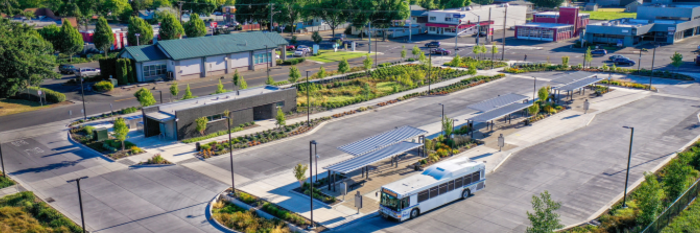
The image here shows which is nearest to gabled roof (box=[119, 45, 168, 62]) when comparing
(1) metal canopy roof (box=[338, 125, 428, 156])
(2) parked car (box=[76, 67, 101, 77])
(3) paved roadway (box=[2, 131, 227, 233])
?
(2) parked car (box=[76, 67, 101, 77])

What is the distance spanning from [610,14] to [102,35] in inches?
5306

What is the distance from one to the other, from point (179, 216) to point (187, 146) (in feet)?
47.9

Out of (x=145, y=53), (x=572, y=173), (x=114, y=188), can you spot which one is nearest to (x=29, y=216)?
(x=114, y=188)

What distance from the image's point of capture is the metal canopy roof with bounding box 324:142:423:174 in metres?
37.4

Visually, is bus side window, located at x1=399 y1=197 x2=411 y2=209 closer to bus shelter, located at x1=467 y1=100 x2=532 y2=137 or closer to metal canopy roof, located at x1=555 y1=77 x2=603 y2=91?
bus shelter, located at x1=467 y1=100 x2=532 y2=137

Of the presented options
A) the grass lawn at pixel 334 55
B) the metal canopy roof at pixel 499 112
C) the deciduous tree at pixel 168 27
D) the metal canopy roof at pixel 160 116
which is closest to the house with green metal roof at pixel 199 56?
the grass lawn at pixel 334 55

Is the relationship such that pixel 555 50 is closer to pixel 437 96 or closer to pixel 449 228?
pixel 437 96

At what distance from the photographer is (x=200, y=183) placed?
39.8 m

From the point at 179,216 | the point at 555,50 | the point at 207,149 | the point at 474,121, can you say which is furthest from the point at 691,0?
the point at 179,216

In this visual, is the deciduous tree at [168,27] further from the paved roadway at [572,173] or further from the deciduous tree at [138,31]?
the paved roadway at [572,173]

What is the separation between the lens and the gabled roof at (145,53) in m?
72.6

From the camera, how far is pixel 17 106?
62.4m

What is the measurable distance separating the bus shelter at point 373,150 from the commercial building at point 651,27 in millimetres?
70454

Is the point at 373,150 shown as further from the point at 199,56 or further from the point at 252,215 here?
the point at 199,56
